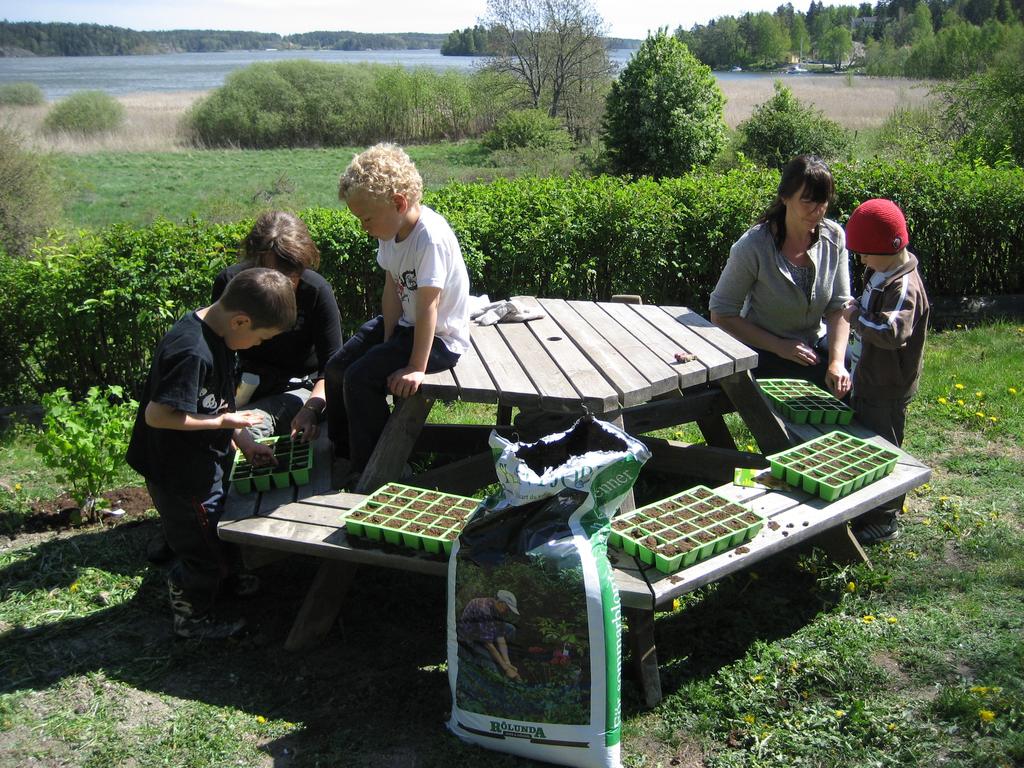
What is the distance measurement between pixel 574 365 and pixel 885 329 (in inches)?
52.4

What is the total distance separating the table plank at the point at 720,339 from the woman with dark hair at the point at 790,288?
211 millimetres

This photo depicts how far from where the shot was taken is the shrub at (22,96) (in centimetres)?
3873

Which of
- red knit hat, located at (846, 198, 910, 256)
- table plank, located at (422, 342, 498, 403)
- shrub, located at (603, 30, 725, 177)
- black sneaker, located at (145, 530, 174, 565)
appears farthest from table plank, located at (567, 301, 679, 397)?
shrub, located at (603, 30, 725, 177)

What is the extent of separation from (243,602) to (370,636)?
24.5 inches

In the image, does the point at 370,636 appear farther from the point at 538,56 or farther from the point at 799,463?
the point at 538,56

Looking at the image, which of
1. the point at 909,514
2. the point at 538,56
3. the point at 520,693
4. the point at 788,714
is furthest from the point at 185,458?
the point at 538,56

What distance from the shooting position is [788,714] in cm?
280

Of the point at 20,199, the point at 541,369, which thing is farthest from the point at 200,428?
the point at 20,199

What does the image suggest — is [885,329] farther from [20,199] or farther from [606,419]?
[20,199]

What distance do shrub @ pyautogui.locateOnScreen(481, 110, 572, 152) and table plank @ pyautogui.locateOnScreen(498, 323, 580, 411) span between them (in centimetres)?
2196

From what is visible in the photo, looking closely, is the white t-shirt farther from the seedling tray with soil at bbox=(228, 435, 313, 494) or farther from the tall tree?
the tall tree

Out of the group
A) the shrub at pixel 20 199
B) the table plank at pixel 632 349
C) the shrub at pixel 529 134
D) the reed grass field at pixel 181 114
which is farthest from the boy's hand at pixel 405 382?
the reed grass field at pixel 181 114

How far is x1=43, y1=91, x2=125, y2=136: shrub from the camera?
3431 centimetres

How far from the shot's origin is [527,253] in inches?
245
